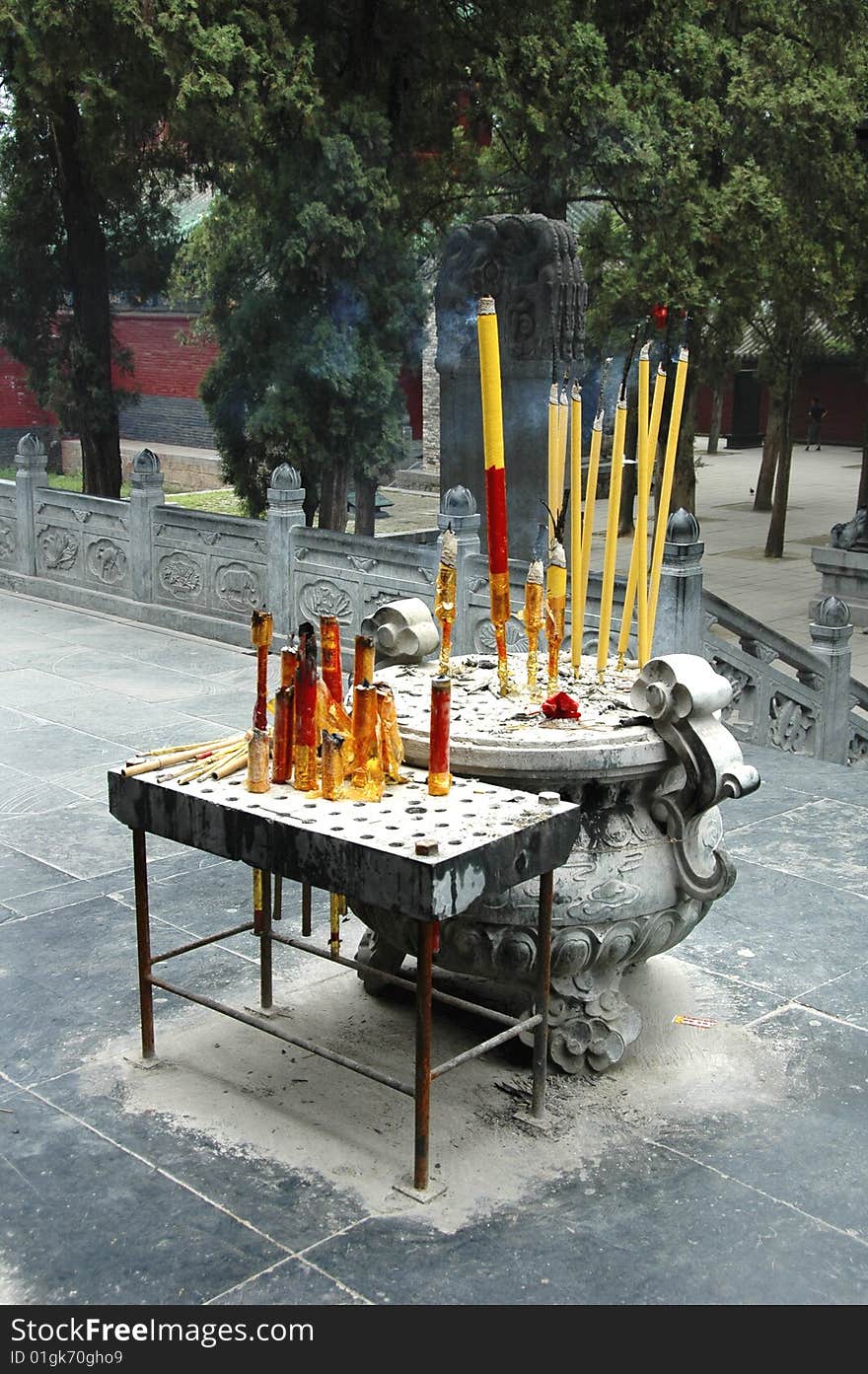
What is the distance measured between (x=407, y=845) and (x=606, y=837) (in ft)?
3.37

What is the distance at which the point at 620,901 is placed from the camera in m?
5.05

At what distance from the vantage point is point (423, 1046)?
4363 mm

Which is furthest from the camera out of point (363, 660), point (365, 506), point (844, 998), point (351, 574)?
point (365, 506)

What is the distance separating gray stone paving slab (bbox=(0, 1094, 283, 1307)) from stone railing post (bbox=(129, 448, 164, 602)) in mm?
9197

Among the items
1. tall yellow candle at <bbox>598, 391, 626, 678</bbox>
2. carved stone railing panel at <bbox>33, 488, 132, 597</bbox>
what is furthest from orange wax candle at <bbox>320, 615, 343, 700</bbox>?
carved stone railing panel at <bbox>33, 488, 132, 597</bbox>

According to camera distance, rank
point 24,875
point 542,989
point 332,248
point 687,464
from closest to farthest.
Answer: point 542,989 < point 24,875 < point 332,248 < point 687,464

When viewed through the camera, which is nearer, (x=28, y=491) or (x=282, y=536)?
(x=282, y=536)

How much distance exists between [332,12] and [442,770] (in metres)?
12.4

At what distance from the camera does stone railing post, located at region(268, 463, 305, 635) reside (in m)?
12.2

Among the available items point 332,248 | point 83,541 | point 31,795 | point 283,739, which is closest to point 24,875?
point 31,795

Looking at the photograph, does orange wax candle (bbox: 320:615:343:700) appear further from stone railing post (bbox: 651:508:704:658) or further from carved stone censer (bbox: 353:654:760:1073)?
stone railing post (bbox: 651:508:704:658)

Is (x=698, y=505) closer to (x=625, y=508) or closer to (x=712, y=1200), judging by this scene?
(x=625, y=508)

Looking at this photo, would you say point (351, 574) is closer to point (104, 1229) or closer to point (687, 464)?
point (104, 1229)

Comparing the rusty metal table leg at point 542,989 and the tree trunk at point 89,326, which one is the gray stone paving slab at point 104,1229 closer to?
the rusty metal table leg at point 542,989
